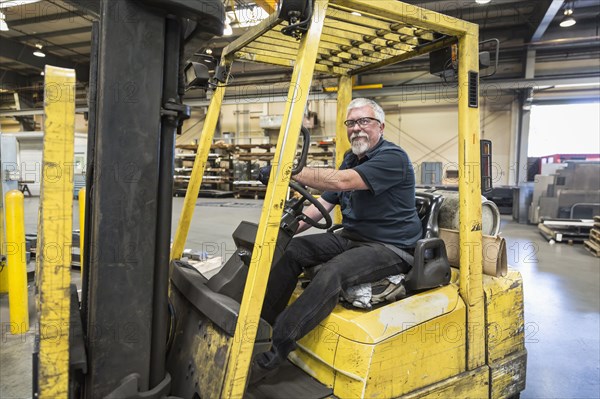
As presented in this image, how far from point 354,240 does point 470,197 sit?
78 cm

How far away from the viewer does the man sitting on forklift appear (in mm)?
1950

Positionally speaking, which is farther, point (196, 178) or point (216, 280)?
point (196, 178)

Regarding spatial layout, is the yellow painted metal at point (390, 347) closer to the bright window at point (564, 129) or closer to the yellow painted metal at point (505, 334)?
the yellow painted metal at point (505, 334)

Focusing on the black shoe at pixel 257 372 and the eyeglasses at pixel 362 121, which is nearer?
the black shoe at pixel 257 372

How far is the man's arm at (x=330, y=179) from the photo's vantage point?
1969 millimetres

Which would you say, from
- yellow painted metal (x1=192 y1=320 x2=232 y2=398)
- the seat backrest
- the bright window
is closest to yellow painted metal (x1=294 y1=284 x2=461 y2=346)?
the seat backrest

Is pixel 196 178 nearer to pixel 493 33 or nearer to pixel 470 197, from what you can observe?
pixel 470 197

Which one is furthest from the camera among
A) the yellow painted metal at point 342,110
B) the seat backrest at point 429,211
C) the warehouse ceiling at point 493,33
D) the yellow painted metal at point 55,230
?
the warehouse ceiling at point 493,33

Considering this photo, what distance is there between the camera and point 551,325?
4141 mm

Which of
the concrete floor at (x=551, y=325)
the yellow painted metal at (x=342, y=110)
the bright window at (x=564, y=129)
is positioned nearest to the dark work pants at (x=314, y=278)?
the yellow painted metal at (x=342, y=110)

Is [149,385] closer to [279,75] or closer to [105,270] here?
[105,270]

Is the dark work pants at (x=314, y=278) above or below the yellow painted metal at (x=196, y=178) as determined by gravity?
below

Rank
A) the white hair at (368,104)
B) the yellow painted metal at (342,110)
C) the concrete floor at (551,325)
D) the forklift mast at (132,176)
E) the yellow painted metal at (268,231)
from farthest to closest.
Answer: the yellow painted metal at (342,110) < the concrete floor at (551,325) < the white hair at (368,104) < the yellow painted metal at (268,231) < the forklift mast at (132,176)

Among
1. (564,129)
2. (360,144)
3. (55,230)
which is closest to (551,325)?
(360,144)
